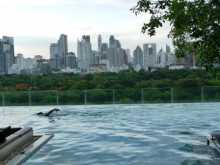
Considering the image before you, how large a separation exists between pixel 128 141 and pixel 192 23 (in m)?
6.13

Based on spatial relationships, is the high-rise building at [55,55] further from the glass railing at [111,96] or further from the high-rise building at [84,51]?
the glass railing at [111,96]

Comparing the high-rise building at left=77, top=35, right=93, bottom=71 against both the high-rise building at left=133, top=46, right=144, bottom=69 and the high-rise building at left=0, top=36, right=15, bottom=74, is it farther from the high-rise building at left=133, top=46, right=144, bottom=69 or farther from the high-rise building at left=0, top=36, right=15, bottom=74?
the high-rise building at left=0, top=36, right=15, bottom=74

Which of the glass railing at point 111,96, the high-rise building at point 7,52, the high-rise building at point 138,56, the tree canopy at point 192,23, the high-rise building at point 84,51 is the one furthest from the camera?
the high-rise building at point 84,51

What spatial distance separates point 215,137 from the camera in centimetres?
1174

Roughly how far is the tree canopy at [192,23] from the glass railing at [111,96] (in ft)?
73.1

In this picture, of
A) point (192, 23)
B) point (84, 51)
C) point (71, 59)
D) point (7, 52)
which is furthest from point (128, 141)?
point (84, 51)

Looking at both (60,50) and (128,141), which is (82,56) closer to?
(60,50)

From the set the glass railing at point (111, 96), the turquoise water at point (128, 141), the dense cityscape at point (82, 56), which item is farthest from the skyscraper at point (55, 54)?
the turquoise water at point (128, 141)

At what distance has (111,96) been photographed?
32.9 m

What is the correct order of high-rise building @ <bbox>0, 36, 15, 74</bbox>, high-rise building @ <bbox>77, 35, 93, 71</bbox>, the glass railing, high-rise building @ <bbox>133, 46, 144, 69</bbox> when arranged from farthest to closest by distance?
high-rise building @ <bbox>77, 35, 93, 71</bbox>, high-rise building @ <bbox>133, 46, 144, 69</bbox>, high-rise building @ <bbox>0, 36, 15, 74</bbox>, the glass railing

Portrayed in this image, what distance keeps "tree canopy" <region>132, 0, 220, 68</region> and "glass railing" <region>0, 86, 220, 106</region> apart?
22.3m

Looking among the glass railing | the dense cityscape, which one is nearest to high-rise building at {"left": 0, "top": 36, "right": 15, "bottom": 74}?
the dense cityscape

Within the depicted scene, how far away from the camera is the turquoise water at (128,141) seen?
10.5 m

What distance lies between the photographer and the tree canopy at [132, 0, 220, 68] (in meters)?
7.97
